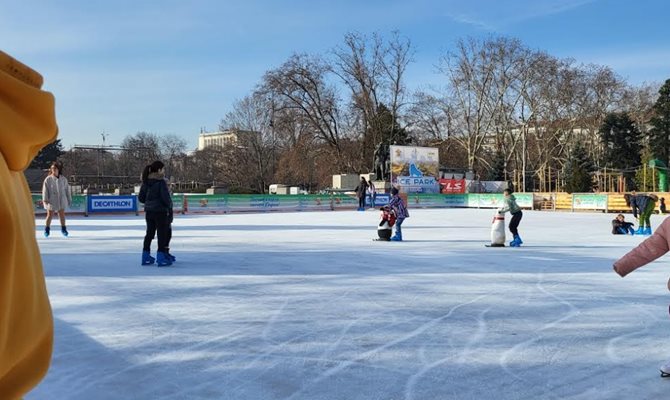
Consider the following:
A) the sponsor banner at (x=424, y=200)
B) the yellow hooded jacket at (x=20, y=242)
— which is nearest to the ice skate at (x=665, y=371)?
the yellow hooded jacket at (x=20, y=242)

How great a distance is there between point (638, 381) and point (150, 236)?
6808mm

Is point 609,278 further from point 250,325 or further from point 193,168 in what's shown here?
point 193,168

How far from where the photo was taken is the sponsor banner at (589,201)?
29.1 meters

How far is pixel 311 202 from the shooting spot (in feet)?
104

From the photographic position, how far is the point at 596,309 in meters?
5.48

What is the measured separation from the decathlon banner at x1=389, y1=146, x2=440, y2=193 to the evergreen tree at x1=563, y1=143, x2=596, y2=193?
10.4 m

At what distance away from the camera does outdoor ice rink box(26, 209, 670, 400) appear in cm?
334

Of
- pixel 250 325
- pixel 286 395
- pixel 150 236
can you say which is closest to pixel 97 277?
pixel 150 236

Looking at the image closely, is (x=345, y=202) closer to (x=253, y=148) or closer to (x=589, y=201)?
(x=589, y=201)

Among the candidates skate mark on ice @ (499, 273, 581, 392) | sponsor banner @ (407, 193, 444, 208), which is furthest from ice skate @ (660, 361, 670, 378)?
sponsor banner @ (407, 193, 444, 208)

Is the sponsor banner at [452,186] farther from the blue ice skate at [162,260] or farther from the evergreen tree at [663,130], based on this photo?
the blue ice skate at [162,260]

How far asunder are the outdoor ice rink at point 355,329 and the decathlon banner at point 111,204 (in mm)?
16063

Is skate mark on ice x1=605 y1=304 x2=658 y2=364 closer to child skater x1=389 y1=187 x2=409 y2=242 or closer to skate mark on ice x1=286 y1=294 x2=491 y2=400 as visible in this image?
skate mark on ice x1=286 y1=294 x2=491 y2=400

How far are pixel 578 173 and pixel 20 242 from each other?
46.4 meters
